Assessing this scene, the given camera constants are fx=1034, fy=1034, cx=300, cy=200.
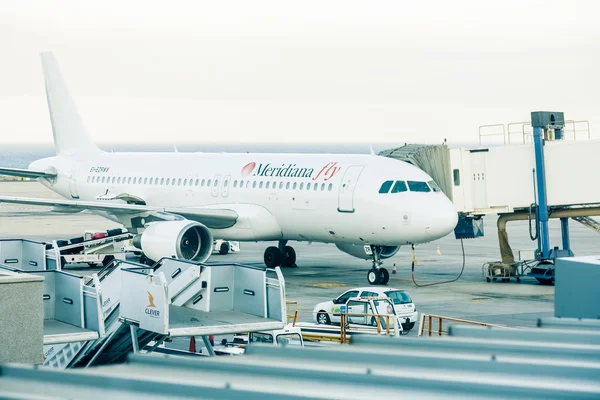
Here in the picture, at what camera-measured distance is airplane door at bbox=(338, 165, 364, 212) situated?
107 feet

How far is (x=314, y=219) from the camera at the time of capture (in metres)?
33.7

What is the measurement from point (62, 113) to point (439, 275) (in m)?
19.3

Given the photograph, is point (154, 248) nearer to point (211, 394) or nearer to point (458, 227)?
point (458, 227)

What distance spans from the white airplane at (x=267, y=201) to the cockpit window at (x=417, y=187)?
31 mm

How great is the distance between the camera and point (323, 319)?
2681 cm

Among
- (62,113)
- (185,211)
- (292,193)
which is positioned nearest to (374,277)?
(292,193)

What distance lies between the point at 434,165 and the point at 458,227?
2581mm

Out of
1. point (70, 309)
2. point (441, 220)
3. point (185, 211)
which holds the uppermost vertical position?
point (185, 211)

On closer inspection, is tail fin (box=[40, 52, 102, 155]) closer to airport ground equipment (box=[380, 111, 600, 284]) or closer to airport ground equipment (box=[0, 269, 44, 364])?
airport ground equipment (box=[380, 111, 600, 284])

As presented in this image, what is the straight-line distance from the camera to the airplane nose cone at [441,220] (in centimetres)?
3166

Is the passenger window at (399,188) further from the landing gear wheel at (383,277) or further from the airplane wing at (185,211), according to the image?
the airplane wing at (185,211)

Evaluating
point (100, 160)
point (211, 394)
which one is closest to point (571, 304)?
point (211, 394)

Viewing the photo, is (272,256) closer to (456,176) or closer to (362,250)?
(362,250)

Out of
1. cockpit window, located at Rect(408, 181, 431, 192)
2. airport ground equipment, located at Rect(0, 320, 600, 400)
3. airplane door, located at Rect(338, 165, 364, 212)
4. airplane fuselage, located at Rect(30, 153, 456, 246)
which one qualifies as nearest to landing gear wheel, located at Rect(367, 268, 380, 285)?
airplane fuselage, located at Rect(30, 153, 456, 246)
